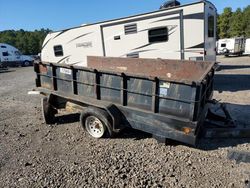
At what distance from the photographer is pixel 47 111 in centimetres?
644

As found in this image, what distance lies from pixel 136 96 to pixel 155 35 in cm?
547

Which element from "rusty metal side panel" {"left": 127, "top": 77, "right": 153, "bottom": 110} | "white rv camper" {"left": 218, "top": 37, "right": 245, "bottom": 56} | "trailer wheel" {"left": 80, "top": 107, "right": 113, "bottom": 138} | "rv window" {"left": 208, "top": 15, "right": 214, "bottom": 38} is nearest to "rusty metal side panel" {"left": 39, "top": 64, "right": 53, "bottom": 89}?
"trailer wheel" {"left": 80, "top": 107, "right": 113, "bottom": 138}

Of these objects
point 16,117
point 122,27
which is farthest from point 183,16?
point 16,117

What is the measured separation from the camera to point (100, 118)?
203 inches

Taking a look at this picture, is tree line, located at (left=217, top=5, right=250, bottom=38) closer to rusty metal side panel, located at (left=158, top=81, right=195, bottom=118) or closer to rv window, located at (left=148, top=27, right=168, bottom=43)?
rv window, located at (left=148, top=27, right=168, bottom=43)

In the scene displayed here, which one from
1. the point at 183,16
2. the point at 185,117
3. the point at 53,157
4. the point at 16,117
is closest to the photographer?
the point at 185,117

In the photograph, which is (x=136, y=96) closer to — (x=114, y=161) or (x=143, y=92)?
(x=143, y=92)

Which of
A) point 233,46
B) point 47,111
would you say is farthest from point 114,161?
point 233,46

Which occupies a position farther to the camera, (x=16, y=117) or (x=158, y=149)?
(x=16, y=117)

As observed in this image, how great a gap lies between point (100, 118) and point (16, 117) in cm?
364

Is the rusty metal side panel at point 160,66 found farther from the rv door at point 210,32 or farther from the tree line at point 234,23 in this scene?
the tree line at point 234,23

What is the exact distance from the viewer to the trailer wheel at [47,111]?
6.36 metres

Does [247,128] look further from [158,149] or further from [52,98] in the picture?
[52,98]

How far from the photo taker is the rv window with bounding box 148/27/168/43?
9.52 meters
